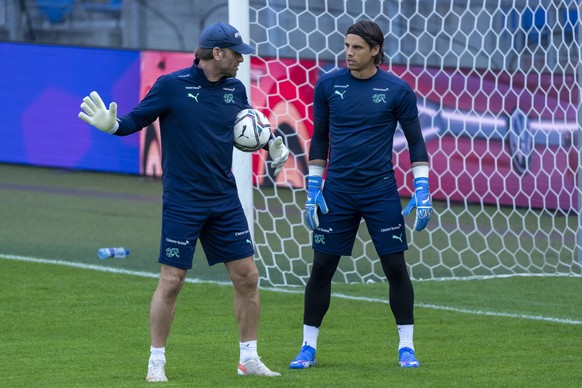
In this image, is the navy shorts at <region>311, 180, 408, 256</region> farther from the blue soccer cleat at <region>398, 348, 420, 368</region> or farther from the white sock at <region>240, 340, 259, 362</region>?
the white sock at <region>240, 340, 259, 362</region>

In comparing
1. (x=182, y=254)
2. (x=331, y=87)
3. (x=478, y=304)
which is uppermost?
(x=331, y=87)

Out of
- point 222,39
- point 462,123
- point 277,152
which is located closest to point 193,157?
point 277,152

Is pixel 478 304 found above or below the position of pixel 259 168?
below

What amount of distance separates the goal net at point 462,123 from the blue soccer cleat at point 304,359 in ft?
9.24

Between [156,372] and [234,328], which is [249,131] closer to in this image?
[156,372]

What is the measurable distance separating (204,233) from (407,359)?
121cm

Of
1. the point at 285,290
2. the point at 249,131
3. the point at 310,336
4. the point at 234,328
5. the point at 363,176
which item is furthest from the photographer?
the point at 285,290

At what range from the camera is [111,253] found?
404 inches

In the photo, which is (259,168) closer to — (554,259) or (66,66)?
(554,259)

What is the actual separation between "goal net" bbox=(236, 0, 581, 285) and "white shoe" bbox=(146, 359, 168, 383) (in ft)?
10.8

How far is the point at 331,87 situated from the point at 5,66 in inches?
415

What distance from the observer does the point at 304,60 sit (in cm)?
1178

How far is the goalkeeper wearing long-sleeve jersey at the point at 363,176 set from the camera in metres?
6.69

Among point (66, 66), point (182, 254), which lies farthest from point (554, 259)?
point (66, 66)
